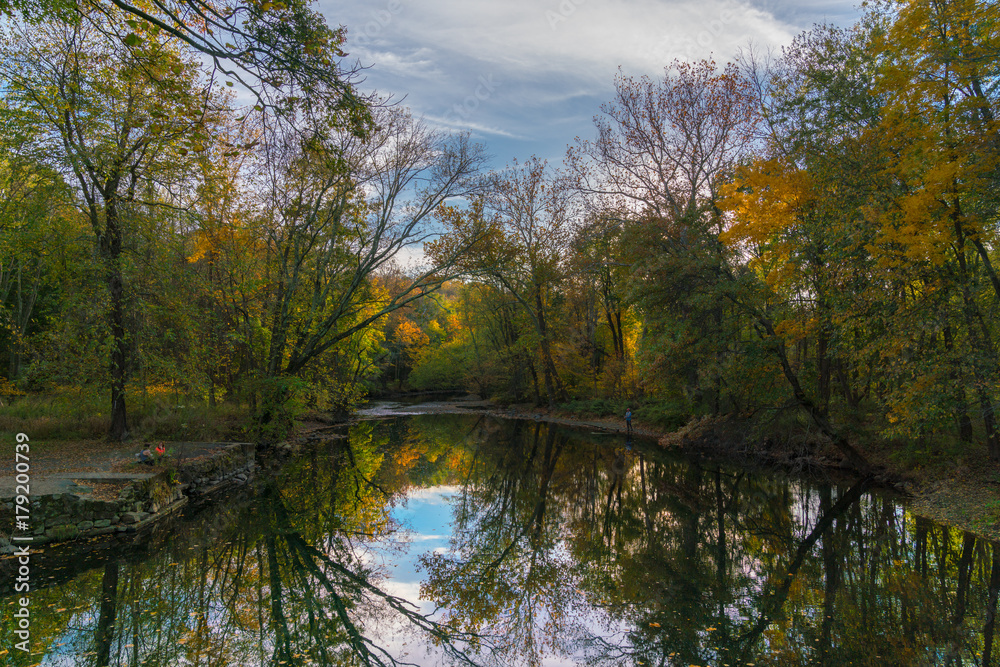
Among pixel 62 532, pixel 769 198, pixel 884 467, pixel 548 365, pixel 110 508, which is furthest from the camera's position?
pixel 548 365

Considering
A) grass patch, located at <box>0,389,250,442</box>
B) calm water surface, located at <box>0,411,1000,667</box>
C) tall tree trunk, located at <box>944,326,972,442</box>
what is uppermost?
tall tree trunk, located at <box>944,326,972,442</box>

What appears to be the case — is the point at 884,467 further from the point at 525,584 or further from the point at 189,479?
the point at 189,479

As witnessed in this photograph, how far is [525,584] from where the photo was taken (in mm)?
7516

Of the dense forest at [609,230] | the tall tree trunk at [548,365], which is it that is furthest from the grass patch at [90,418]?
the tall tree trunk at [548,365]

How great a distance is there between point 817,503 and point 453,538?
8.02 metres

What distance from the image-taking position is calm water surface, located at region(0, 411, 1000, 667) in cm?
550

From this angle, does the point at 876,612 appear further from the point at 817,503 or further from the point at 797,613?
the point at 817,503

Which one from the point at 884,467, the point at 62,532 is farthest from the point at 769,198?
the point at 62,532

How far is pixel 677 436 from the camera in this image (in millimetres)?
21969

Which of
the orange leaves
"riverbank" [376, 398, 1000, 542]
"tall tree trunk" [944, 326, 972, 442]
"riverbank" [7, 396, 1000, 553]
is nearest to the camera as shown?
"riverbank" [7, 396, 1000, 553]

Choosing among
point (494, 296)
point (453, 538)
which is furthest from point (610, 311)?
point (453, 538)

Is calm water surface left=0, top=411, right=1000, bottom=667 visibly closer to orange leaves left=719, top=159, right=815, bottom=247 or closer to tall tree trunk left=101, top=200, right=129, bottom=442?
tall tree trunk left=101, top=200, right=129, bottom=442

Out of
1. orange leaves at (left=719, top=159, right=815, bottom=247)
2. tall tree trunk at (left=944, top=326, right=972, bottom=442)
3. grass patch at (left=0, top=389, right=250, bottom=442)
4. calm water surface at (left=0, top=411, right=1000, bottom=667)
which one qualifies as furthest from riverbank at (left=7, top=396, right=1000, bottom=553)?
orange leaves at (left=719, top=159, right=815, bottom=247)

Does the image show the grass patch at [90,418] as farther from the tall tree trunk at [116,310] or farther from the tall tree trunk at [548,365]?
the tall tree trunk at [548,365]
